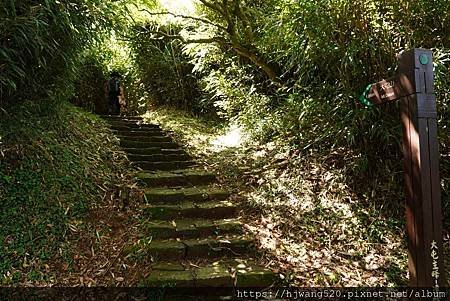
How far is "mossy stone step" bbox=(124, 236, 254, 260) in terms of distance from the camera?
3.09m

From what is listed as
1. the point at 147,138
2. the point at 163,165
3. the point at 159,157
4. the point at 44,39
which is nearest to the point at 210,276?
the point at 163,165

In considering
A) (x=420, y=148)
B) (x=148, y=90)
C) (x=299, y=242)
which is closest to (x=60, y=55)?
(x=299, y=242)

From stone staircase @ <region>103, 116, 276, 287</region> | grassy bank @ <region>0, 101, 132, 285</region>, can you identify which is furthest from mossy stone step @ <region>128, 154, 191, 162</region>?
grassy bank @ <region>0, 101, 132, 285</region>

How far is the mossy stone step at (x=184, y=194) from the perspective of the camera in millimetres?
3883

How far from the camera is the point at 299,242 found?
336 cm

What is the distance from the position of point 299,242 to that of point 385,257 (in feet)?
2.60

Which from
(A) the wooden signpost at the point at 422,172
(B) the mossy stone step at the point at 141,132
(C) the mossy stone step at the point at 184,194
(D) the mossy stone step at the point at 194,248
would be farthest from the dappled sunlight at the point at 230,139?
(A) the wooden signpost at the point at 422,172

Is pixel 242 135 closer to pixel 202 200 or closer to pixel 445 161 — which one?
pixel 202 200

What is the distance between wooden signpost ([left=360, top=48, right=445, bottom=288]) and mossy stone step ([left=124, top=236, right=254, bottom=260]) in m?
1.50

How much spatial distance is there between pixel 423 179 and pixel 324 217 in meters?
1.41

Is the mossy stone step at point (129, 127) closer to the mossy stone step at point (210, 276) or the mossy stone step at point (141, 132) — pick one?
the mossy stone step at point (141, 132)

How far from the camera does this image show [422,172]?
2.29 metres

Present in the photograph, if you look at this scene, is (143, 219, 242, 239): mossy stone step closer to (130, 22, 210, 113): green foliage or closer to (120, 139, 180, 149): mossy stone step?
(120, 139, 180, 149): mossy stone step

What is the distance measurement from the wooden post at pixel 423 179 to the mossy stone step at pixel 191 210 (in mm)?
1945
